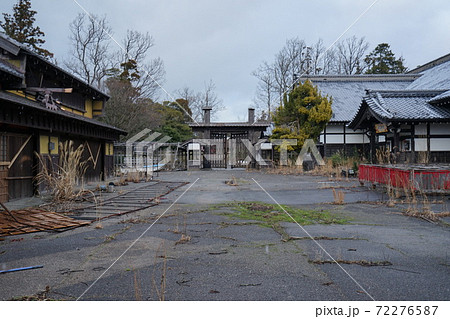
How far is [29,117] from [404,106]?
1435 centimetres

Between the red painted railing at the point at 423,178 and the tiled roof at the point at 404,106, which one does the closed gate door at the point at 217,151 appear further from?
the red painted railing at the point at 423,178

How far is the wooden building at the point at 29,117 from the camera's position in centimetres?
842

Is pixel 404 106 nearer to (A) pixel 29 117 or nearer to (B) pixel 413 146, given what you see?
(B) pixel 413 146

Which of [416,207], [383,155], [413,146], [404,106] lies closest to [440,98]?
[404,106]

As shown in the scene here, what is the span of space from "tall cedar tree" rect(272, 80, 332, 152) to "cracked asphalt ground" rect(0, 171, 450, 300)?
1286cm

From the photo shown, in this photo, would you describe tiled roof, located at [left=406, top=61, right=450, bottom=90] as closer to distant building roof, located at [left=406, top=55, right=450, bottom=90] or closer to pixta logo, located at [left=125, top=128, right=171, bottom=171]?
distant building roof, located at [left=406, top=55, right=450, bottom=90]

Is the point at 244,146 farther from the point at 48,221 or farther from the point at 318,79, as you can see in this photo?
the point at 48,221

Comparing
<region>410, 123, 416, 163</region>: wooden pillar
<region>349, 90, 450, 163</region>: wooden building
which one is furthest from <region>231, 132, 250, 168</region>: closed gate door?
<region>410, 123, 416, 163</region>: wooden pillar

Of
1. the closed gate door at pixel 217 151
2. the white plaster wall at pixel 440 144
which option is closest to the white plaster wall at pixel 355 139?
the white plaster wall at pixel 440 144

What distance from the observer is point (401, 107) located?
46.1ft

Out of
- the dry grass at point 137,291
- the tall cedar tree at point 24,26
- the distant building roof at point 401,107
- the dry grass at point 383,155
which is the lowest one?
the dry grass at point 137,291

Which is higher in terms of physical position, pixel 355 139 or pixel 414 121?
pixel 414 121

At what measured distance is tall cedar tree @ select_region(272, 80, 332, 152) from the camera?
61.2 feet

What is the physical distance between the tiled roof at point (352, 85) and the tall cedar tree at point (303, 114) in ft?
12.9
